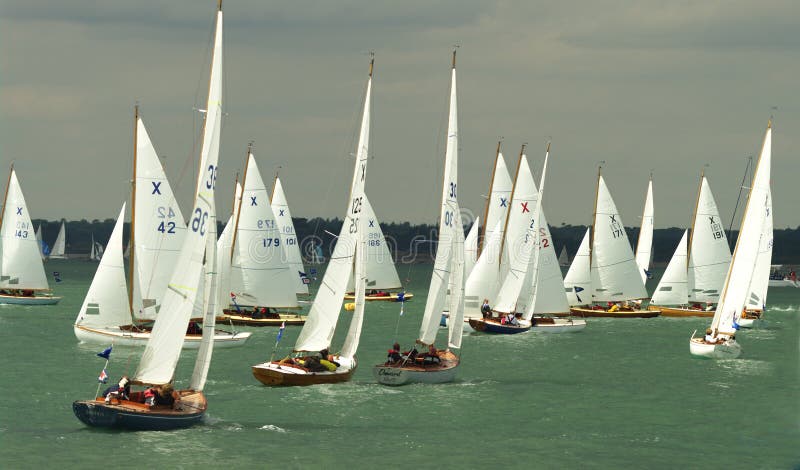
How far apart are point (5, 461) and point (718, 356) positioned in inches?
1512

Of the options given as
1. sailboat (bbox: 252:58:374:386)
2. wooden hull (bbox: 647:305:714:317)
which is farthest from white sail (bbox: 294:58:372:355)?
wooden hull (bbox: 647:305:714:317)

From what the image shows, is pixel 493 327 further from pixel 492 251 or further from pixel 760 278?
pixel 760 278

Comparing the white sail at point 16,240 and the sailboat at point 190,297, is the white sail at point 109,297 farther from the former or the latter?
the white sail at point 16,240

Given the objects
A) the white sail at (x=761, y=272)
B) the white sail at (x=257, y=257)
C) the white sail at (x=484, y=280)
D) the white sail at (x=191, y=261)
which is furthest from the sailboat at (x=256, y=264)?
the white sail at (x=191, y=261)

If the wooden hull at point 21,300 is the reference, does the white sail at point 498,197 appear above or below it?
above

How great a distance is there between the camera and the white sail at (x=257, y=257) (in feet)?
234

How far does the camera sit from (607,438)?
39.0 metres

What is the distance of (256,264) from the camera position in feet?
234

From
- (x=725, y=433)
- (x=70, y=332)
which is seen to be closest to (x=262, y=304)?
(x=70, y=332)

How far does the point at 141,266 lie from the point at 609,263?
39208 millimetres

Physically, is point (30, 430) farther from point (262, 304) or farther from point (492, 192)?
point (492, 192)

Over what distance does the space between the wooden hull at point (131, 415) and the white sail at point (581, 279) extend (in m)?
51.1

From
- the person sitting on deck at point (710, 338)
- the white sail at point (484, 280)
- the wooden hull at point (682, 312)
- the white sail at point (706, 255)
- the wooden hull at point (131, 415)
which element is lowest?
the wooden hull at point (131, 415)

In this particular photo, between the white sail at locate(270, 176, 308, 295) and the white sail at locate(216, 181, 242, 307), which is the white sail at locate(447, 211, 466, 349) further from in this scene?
the white sail at locate(270, 176, 308, 295)
